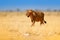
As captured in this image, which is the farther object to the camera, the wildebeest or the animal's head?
the wildebeest

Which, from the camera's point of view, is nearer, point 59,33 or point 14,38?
point 14,38

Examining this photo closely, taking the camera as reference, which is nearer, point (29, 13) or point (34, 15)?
point (29, 13)

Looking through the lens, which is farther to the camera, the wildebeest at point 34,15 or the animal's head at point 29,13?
the wildebeest at point 34,15

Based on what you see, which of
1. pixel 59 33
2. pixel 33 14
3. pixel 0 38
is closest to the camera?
pixel 0 38

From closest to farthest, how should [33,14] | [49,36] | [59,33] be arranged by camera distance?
[49,36] < [59,33] < [33,14]

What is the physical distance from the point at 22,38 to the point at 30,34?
138 cm

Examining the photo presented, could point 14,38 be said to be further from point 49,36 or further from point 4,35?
point 49,36

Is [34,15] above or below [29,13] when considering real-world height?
below

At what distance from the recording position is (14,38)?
1343 centimetres

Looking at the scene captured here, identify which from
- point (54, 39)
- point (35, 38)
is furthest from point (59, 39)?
point (35, 38)

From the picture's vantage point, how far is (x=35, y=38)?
45.0ft

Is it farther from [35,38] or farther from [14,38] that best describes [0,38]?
[35,38]

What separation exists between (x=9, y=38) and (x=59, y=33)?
12.1ft

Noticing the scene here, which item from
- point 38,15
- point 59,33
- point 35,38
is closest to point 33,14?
point 38,15
